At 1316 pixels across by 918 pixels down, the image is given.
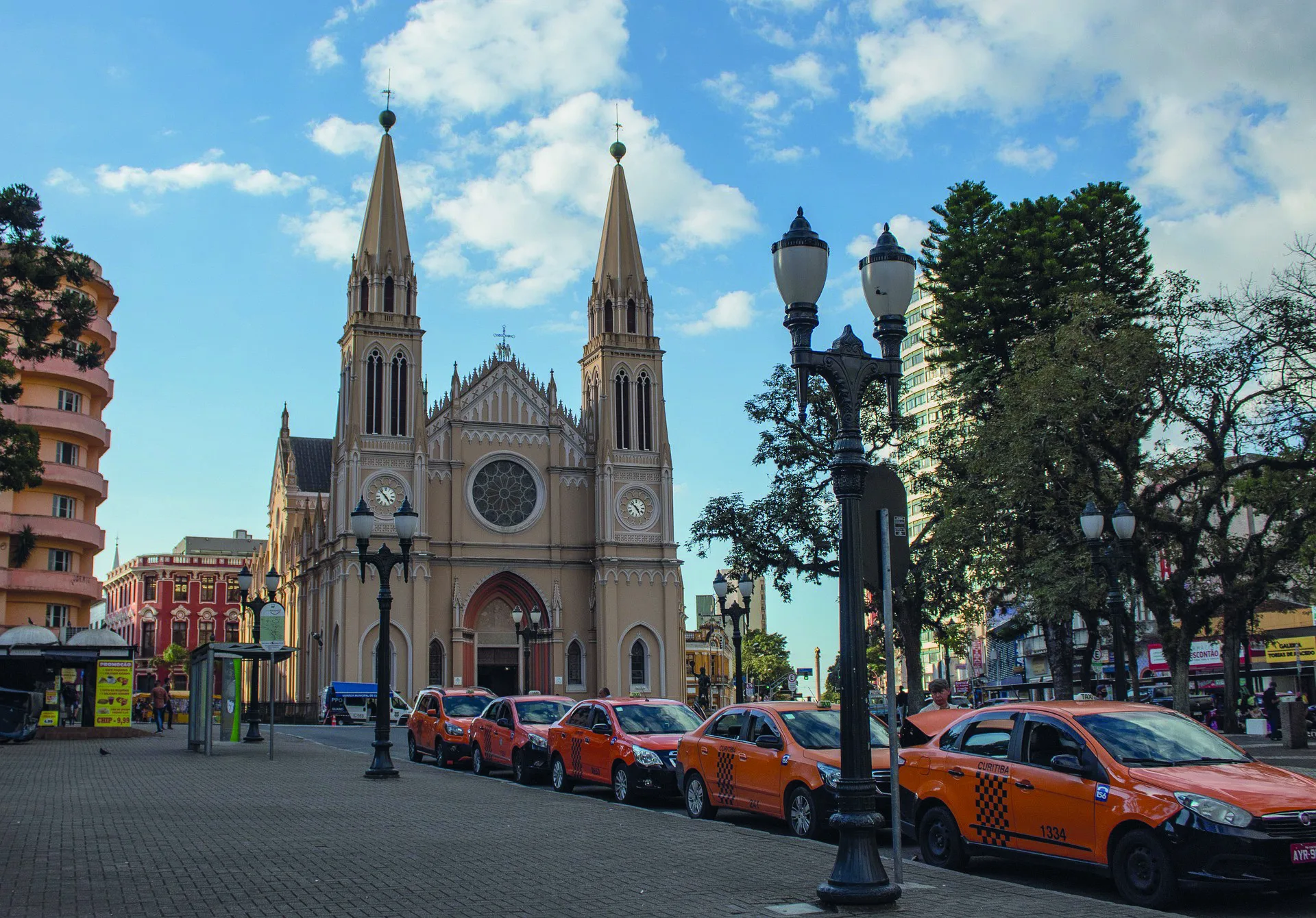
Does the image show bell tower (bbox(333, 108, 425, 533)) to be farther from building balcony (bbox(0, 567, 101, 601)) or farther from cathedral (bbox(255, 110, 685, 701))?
building balcony (bbox(0, 567, 101, 601))

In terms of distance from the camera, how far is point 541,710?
22.3 metres

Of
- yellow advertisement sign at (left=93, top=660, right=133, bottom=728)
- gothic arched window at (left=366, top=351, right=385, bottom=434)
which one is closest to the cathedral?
gothic arched window at (left=366, top=351, right=385, bottom=434)

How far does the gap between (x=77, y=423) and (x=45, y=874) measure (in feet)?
141

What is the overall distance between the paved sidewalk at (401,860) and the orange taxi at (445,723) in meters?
5.89

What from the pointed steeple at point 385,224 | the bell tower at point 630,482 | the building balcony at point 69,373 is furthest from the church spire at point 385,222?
the building balcony at point 69,373

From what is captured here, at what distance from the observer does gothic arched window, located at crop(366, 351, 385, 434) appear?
62.0 meters

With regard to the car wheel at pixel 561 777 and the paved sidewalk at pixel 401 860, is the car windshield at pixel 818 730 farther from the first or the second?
the car wheel at pixel 561 777

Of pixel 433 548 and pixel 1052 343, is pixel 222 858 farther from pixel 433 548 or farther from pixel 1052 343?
pixel 433 548

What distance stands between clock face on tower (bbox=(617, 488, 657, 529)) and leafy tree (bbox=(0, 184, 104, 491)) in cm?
3879

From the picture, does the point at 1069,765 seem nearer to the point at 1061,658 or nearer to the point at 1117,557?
the point at 1117,557

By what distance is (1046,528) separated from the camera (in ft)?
91.7

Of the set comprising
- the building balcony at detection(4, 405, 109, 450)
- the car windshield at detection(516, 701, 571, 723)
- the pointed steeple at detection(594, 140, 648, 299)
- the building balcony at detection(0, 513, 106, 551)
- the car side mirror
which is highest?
the pointed steeple at detection(594, 140, 648, 299)

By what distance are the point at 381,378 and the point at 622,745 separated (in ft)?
156

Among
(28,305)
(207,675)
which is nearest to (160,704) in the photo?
(207,675)
